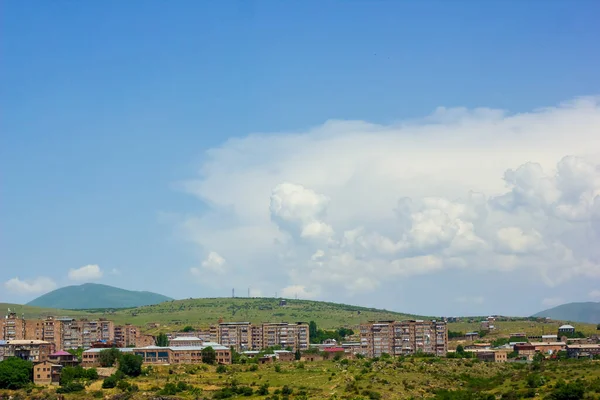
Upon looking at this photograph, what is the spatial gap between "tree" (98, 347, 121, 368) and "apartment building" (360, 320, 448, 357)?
5040cm

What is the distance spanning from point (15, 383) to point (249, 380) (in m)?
30.8

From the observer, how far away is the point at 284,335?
7131 inches

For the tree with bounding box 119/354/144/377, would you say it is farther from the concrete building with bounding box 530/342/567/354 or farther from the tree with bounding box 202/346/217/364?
the concrete building with bounding box 530/342/567/354

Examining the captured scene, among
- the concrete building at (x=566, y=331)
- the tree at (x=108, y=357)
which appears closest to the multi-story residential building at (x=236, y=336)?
Answer: the tree at (x=108, y=357)

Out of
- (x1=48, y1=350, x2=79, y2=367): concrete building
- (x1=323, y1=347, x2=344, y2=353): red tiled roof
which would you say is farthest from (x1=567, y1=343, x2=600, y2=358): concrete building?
(x1=48, y1=350, x2=79, y2=367): concrete building

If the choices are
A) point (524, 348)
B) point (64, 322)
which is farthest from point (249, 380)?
point (64, 322)

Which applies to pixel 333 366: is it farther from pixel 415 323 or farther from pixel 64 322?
pixel 64 322

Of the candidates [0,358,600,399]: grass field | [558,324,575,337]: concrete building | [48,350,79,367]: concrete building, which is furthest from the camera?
[558,324,575,337]: concrete building

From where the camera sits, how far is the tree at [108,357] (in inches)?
4961

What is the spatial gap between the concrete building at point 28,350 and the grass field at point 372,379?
20.6 metres

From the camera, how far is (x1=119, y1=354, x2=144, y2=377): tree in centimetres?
11869

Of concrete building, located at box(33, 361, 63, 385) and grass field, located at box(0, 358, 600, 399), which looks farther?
concrete building, located at box(33, 361, 63, 385)

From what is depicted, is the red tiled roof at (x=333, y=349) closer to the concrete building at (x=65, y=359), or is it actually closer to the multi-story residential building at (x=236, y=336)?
the multi-story residential building at (x=236, y=336)

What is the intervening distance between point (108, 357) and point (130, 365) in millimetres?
8729
